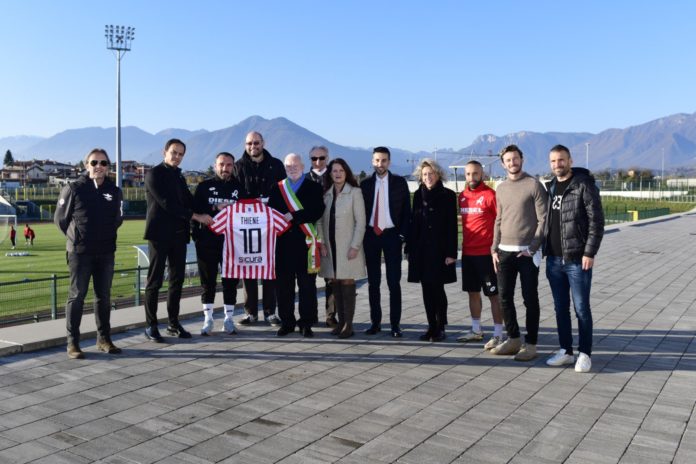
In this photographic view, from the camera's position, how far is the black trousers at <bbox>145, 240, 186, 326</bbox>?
6.62 m

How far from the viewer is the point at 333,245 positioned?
22.8 feet

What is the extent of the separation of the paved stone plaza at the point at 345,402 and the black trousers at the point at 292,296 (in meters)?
0.23

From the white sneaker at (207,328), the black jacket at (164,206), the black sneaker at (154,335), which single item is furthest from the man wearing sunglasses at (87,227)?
A: the white sneaker at (207,328)

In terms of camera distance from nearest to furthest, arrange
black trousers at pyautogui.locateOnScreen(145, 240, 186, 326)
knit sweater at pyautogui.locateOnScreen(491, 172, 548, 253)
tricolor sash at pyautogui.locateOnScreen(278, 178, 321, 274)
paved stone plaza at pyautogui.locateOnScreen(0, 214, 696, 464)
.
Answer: paved stone plaza at pyautogui.locateOnScreen(0, 214, 696, 464) < knit sweater at pyautogui.locateOnScreen(491, 172, 548, 253) < black trousers at pyautogui.locateOnScreen(145, 240, 186, 326) < tricolor sash at pyautogui.locateOnScreen(278, 178, 321, 274)

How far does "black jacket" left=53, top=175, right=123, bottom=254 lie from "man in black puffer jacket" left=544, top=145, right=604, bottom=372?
4.00 metres

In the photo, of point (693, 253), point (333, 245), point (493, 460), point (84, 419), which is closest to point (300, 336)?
point (333, 245)

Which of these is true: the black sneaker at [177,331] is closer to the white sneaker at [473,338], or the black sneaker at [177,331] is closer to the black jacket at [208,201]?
the black jacket at [208,201]

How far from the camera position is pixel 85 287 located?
611 cm

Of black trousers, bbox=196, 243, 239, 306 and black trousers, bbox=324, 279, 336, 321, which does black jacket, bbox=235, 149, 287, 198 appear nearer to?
black trousers, bbox=196, 243, 239, 306

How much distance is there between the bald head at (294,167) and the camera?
687 centimetres

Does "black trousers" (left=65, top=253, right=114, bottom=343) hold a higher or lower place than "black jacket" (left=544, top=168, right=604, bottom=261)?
lower

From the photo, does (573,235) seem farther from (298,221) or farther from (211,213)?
(211,213)

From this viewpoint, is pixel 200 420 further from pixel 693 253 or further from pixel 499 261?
pixel 693 253

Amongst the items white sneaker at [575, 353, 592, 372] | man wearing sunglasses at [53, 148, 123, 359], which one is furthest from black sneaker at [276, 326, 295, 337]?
white sneaker at [575, 353, 592, 372]
